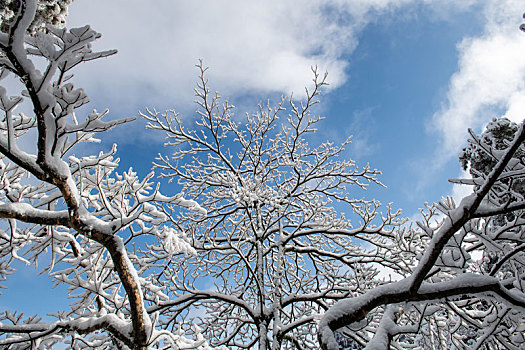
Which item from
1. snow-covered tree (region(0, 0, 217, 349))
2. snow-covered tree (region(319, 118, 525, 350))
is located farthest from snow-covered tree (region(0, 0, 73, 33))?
snow-covered tree (region(319, 118, 525, 350))

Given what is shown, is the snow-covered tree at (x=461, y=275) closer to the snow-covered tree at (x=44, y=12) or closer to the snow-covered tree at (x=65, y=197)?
the snow-covered tree at (x=65, y=197)

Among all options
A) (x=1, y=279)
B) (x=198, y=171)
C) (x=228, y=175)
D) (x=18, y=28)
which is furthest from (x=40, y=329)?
(x=198, y=171)

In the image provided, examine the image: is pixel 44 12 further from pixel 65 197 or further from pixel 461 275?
pixel 461 275

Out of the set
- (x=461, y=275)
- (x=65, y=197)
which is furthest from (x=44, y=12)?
(x=461, y=275)

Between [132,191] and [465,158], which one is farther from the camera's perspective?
[465,158]

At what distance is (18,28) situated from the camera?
174cm

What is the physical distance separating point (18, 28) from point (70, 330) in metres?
2.68

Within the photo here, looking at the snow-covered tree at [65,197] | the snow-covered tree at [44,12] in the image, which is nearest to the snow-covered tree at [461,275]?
the snow-covered tree at [65,197]

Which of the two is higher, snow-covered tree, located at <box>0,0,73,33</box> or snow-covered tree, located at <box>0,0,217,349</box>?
snow-covered tree, located at <box>0,0,73,33</box>

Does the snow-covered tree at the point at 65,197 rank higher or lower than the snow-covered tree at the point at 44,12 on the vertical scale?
lower

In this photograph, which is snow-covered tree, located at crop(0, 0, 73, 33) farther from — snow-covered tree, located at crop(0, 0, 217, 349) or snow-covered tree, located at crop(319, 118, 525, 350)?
snow-covered tree, located at crop(319, 118, 525, 350)

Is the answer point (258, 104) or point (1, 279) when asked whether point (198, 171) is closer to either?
point (258, 104)

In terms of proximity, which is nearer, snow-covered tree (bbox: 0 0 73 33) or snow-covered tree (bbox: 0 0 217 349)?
snow-covered tree (bbox: 0 0 217 349)

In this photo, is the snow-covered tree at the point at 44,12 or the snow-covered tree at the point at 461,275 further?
the snow-covered tree at the point at 44,12
